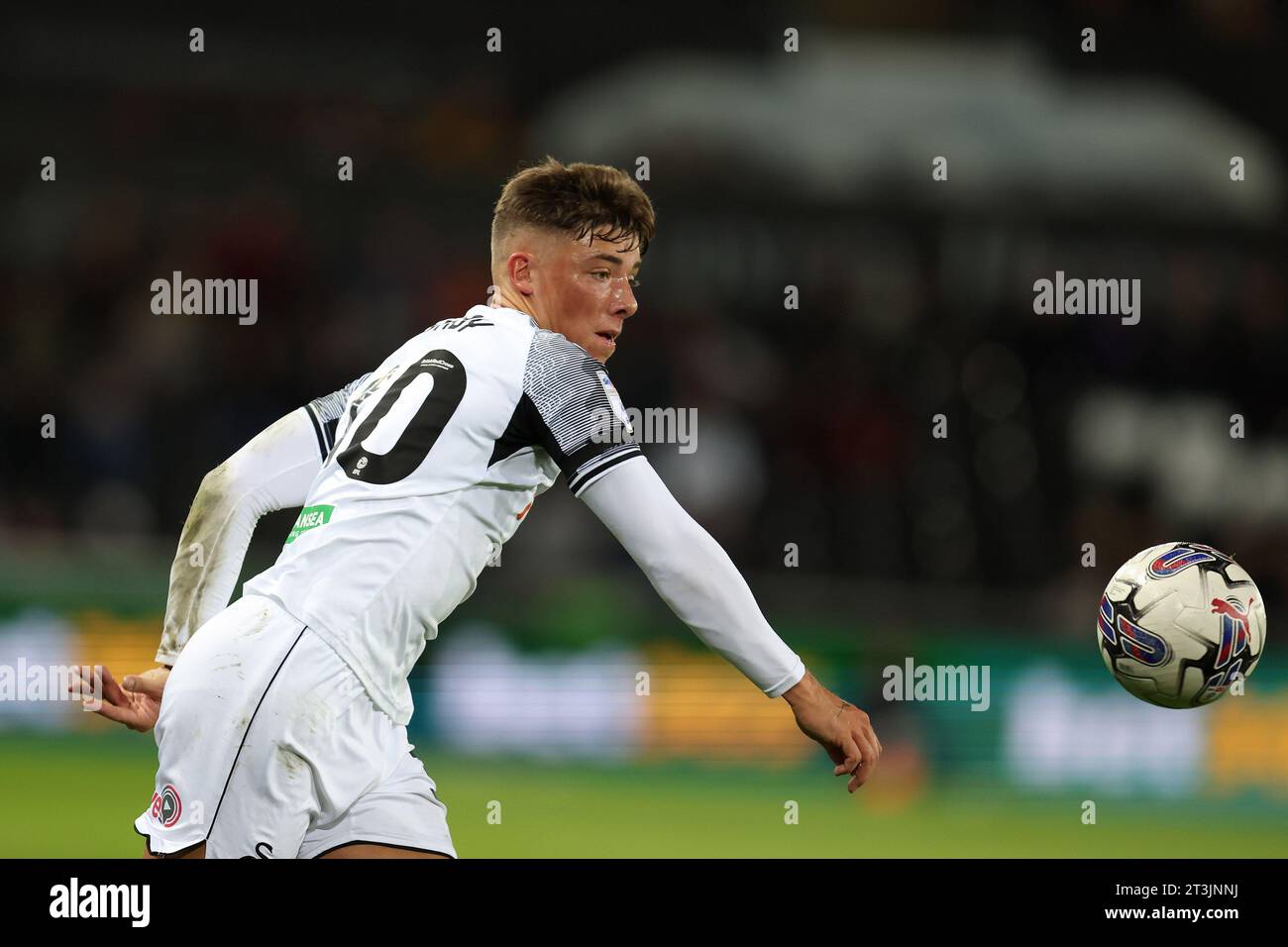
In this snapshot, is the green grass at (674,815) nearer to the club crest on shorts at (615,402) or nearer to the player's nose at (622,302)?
the player's nose at (622,302)

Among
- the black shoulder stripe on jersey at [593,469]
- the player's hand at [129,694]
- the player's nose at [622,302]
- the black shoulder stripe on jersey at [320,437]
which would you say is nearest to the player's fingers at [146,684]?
the player's hand at [129,694]

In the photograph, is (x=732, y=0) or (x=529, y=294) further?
(x=732, y=0)

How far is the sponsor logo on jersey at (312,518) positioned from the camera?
3.45m

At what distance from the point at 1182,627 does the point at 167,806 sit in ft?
9.01

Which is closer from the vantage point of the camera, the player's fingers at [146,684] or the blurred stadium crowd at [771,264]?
the player's fingers at [146,684]

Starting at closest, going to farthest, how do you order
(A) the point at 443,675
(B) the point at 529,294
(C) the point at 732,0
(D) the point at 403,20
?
(B) the point at 529,294
(A) the point at 443,675
(D) the point at 403,20
(C) the point at 732,0

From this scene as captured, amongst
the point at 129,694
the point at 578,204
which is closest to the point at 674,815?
the point at 129,694

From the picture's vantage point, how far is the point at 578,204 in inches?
152

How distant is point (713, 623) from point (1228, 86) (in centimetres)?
1147

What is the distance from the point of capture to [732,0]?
13.0 meters

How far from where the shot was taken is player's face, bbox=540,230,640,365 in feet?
12.6

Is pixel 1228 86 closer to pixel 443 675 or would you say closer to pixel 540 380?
pixel 443 675

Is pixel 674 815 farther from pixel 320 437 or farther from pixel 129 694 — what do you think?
pixel 129 694

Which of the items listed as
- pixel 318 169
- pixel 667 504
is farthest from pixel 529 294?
pixel 318 169
